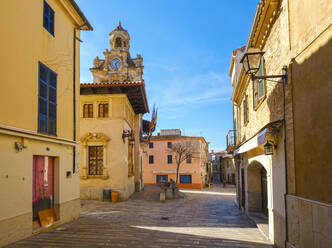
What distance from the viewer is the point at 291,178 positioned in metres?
6.47

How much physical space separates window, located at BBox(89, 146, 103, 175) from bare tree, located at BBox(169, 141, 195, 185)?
22.9 meters

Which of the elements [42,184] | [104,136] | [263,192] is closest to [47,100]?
[42,184]

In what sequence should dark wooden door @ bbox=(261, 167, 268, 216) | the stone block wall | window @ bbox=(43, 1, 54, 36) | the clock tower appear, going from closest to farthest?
the stone block wall, window @ bbox=(43, 1, 54, 36), dark wooden door @ bbox=(261, 167, 268, 216), the clock tower

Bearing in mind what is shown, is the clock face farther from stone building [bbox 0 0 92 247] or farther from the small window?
stone building [bbox 0 0 92 247]

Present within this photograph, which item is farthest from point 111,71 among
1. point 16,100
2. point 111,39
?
point 16,100

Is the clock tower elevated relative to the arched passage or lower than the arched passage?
elevated

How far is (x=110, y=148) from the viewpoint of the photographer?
17.9 metres

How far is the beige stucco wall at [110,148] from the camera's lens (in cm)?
1766

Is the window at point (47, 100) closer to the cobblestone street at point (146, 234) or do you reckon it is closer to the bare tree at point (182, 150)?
the cobblestone street at point (146, 234)

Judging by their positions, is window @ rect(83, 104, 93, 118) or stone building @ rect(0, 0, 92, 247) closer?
stone building @ rect(0, 0, 92, 247)

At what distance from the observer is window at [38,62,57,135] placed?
871 centimetres

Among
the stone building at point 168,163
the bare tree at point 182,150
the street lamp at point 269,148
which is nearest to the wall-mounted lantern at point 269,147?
the street lamp at point 269,148

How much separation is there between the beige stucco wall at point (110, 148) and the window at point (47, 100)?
841cm

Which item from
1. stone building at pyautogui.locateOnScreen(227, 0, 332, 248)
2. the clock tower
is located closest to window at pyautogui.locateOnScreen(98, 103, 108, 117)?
stone building at pyautogui.locateOnScreen(227, 0, 332, 248)
